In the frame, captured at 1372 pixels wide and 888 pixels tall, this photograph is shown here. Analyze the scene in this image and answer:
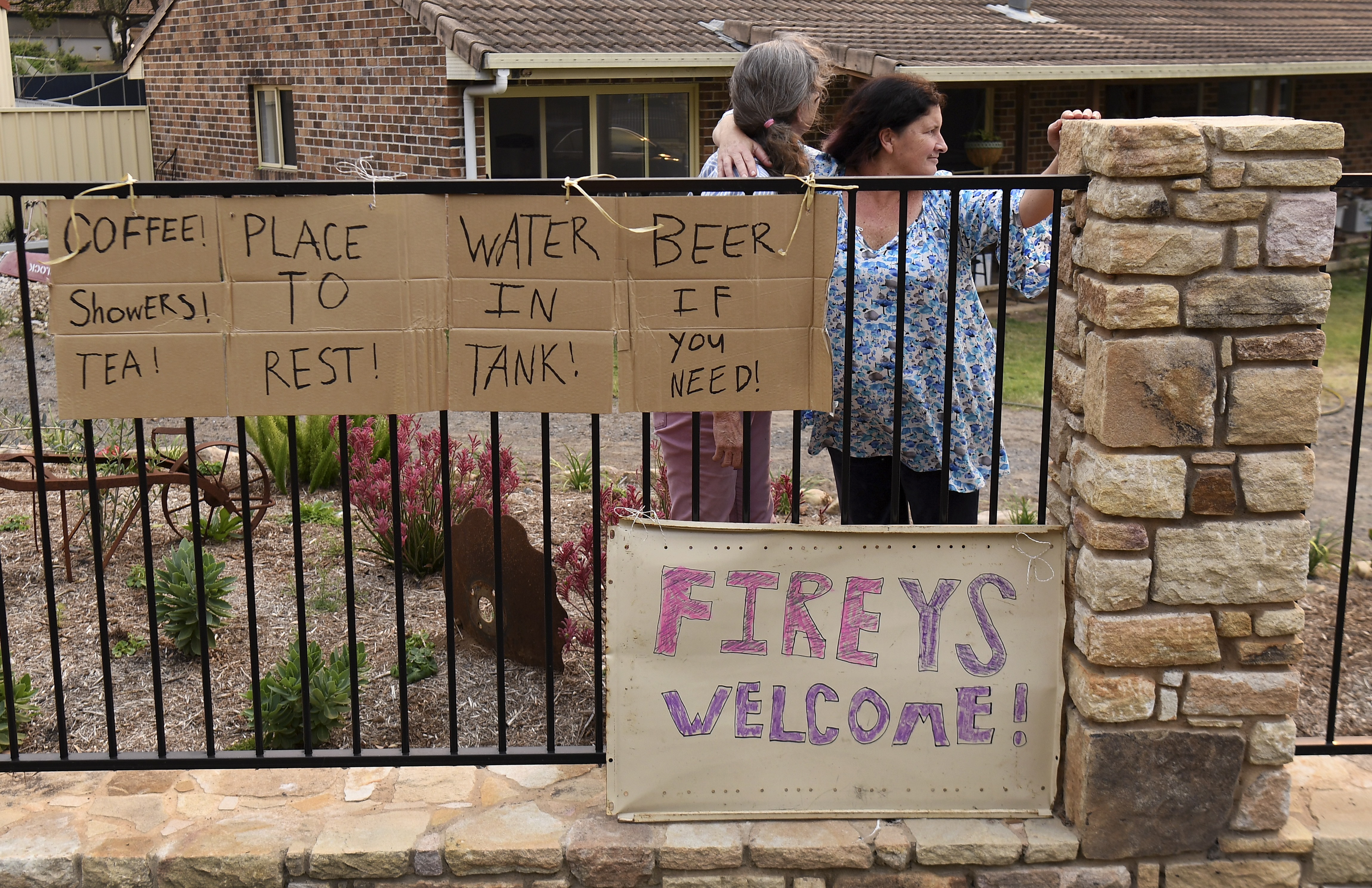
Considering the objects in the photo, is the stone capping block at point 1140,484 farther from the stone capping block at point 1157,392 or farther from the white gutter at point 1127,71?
the white gutter at point 1127,71

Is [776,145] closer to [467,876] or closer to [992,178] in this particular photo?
[992,178]

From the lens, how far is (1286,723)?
8.77ft

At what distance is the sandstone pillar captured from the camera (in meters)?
2.47

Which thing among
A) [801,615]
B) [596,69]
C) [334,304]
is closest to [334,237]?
[334,304]

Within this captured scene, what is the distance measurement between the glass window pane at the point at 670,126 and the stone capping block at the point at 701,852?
9.05 metres

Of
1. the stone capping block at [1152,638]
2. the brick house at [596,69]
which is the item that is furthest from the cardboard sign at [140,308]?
the brick house at [596,69]

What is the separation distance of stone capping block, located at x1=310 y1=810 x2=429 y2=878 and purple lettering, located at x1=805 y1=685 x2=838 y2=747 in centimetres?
87

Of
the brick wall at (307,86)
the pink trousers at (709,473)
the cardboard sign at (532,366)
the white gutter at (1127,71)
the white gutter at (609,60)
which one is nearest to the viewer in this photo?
the cardboard sign at (532,366)

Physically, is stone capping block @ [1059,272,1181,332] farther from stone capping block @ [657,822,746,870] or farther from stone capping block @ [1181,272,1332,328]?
stone capping block @ [657,822,746,870]

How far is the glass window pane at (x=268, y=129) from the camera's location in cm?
1280

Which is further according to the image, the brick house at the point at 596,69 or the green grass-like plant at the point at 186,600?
the brick house at the point at 596,69

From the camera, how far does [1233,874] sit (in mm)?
2754

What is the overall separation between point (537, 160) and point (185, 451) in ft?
19.4

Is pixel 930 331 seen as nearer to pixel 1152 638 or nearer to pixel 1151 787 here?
pixel 1152 638
